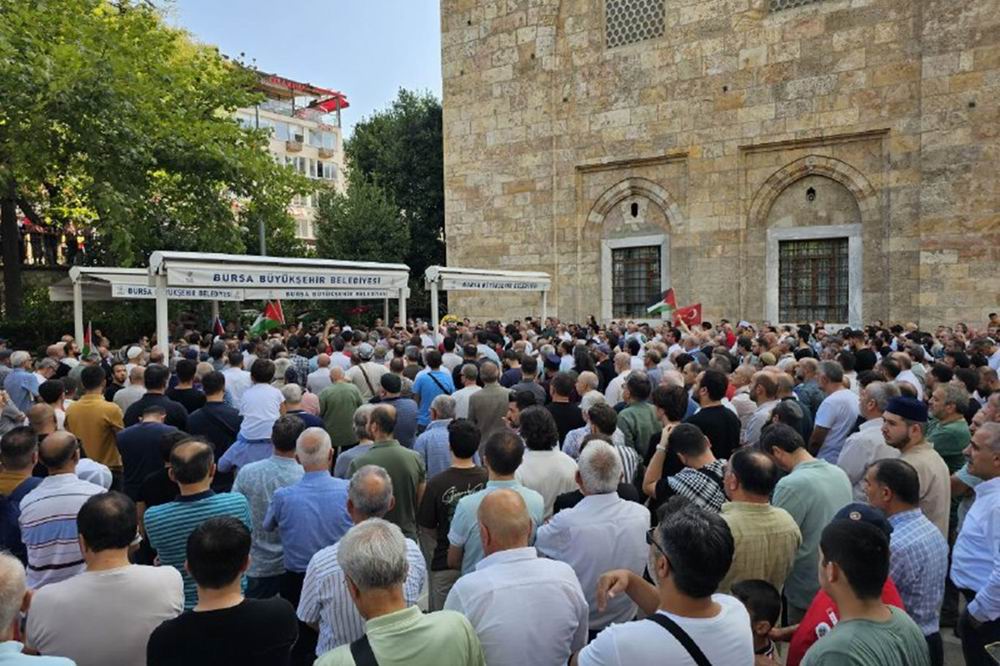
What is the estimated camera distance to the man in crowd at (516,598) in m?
2.71

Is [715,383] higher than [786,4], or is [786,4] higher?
[786,4]

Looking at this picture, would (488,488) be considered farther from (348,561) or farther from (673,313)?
(673,313)

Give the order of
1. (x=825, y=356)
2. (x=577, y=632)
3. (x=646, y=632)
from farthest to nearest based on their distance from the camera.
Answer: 1. (x=825, y=356)
2. (x=577, y=632)
3. (x=646, y=632)

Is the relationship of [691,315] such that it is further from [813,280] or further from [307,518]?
[307,518]

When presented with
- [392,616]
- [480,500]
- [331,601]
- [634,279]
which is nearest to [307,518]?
[331,601]

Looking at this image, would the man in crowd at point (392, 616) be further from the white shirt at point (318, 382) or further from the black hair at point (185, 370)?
the white shirt at point (318, 382)

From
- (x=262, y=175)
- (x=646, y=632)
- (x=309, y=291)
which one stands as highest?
(x=262, y=175)

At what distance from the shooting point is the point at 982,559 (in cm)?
352

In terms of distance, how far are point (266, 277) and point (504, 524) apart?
8968 mm

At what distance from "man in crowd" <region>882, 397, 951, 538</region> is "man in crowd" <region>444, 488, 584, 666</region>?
7.98 ft

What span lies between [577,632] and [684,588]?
744 millimetres

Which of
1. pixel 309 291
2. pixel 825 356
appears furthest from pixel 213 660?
pixel 309 291

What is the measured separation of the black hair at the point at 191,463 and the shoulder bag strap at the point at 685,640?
6.09 feet

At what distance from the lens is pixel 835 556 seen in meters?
2.50
